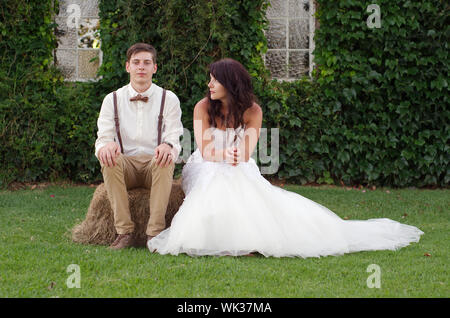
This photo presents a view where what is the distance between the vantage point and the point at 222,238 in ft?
12.8

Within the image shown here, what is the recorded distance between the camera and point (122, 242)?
4117mm

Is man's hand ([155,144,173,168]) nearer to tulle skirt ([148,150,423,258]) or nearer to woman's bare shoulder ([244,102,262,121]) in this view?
tulle skirt ([148,150,423,258])

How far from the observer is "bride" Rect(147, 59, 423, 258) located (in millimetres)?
3879

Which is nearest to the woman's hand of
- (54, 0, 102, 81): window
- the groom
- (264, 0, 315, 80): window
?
the groom

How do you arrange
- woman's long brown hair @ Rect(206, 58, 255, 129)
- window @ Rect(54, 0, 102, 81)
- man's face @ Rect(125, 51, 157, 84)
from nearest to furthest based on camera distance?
man's face @ Rect(125, 51, 157, 84) < woman's long brown hair @ Rect(206, 58, 255, 129) < window @ Rect(54, 0, 102, 81)

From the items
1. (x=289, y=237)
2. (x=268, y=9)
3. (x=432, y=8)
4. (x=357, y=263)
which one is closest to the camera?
(x=357, y=263)

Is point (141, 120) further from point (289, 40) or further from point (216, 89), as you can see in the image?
point (289, 40)

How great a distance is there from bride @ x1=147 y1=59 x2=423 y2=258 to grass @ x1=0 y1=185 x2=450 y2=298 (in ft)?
0.43

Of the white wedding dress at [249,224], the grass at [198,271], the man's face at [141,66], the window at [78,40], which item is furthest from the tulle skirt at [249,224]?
the window at [78,40]

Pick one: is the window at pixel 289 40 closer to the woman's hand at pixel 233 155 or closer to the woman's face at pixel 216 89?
the woman's face at pixel 216 89

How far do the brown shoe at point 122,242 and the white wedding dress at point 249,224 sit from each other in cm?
23

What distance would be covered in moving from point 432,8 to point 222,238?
16.4 ft

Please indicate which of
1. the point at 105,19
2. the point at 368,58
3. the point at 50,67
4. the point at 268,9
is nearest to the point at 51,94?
the point at 50,67
